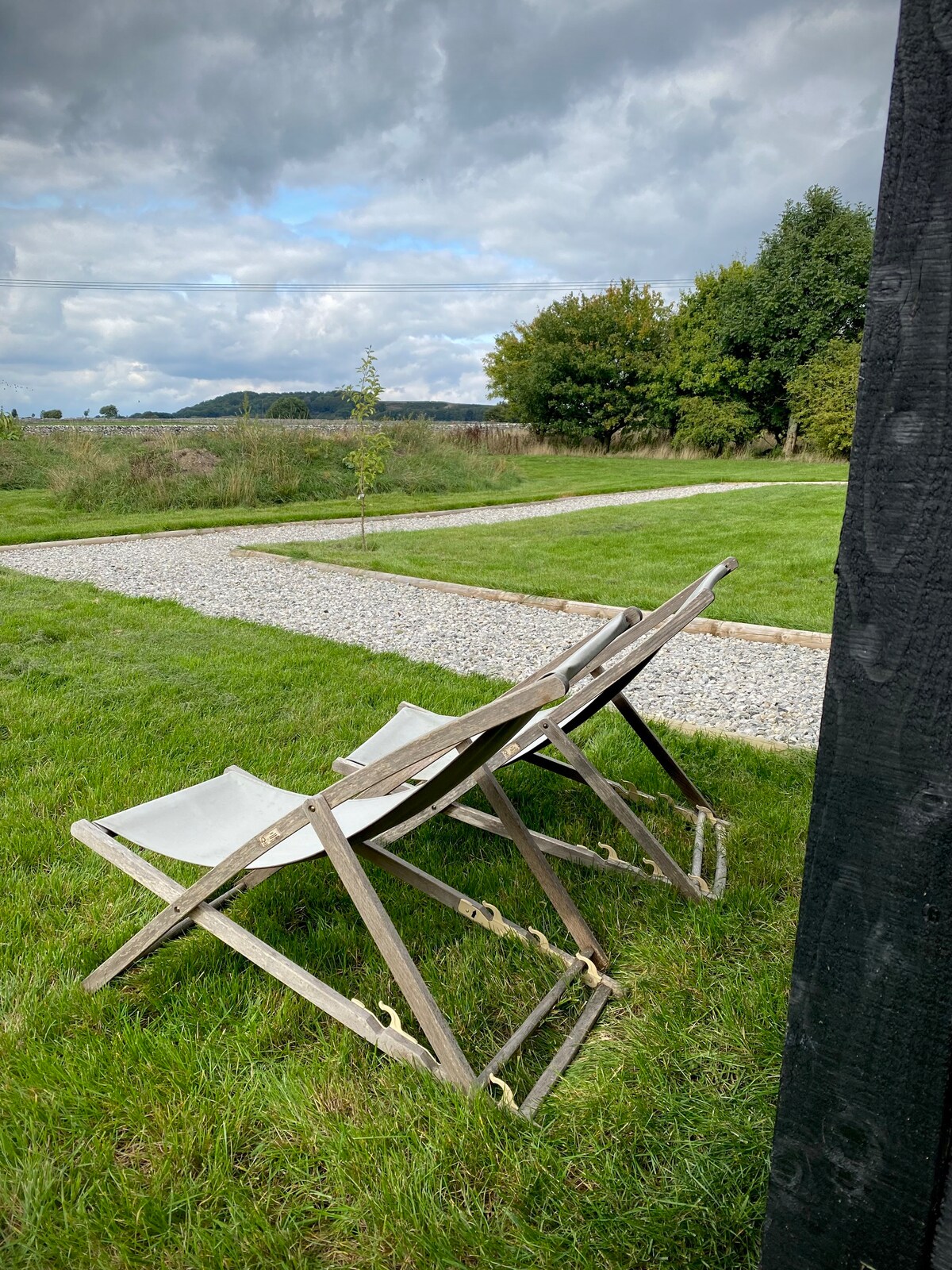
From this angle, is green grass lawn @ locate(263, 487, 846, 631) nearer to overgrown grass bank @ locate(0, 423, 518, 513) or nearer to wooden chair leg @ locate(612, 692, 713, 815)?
overgrown grass bank @ locate(0, 423, 518, 513)

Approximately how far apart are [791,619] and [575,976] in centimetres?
491

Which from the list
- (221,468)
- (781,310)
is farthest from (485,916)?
(781,310)

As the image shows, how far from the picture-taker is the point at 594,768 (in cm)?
284

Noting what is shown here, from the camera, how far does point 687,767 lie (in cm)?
374

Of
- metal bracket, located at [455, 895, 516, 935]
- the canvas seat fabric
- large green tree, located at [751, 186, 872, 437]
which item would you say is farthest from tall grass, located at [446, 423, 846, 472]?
metal bracket, located at [455, 895, 516, 935]

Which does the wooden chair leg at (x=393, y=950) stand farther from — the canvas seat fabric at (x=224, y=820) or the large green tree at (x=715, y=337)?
the large green tree at (x=715, y=337)

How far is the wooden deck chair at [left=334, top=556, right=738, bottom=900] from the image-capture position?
2.32 metres

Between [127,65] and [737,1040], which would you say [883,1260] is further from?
[127,65]

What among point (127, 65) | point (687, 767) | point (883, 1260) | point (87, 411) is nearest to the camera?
point (883, 1260)

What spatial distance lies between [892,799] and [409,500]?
16.1 metres

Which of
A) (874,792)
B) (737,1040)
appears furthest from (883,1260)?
(737,1040)

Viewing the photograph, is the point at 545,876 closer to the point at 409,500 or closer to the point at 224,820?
the point at 224,820

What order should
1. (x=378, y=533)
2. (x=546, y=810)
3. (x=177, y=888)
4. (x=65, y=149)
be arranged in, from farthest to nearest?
(x=378, y=533) → (x=65, y=149) → (x=546, y=810) → (x=177, y=888)

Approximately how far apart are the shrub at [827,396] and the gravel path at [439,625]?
22508 mm
